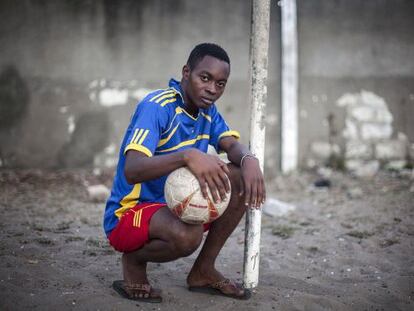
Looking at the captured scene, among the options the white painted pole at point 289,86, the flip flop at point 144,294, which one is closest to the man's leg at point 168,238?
the flip flop at point 144,294

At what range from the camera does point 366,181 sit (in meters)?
6.55

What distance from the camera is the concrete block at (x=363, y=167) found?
677 cm

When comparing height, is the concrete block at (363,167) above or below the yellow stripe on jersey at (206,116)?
below

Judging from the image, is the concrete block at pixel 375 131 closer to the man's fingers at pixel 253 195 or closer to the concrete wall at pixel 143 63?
the concrete wall at pixel 143 63

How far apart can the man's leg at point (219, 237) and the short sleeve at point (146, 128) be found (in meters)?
0.51

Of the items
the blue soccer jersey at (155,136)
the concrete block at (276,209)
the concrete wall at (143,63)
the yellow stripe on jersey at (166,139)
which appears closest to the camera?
the blue soccer jersey at (155,136)

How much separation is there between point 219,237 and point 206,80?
972mm

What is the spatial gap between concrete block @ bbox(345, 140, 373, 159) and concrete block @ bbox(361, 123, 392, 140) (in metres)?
0.12

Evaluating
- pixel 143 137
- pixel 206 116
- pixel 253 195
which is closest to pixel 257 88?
pixel 206 116

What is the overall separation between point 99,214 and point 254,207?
2.64 m

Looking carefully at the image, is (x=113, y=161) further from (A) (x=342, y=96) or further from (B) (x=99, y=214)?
(A) (x=342, y=96)

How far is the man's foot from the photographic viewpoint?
2.82 metres

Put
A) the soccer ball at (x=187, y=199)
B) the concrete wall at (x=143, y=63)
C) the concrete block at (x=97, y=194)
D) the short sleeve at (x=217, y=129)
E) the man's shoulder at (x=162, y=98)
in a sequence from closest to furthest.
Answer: the soccer ball at (x=187, y=199)
the man's shoulder at (x=162, y=98)
the short sleeve at (x=217, y=129)
the concrete block at (x=97, y=194)
the concrete wall at (x=143, y=63)

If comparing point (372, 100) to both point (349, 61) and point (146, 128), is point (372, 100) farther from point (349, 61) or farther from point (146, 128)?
point (146, 128)
